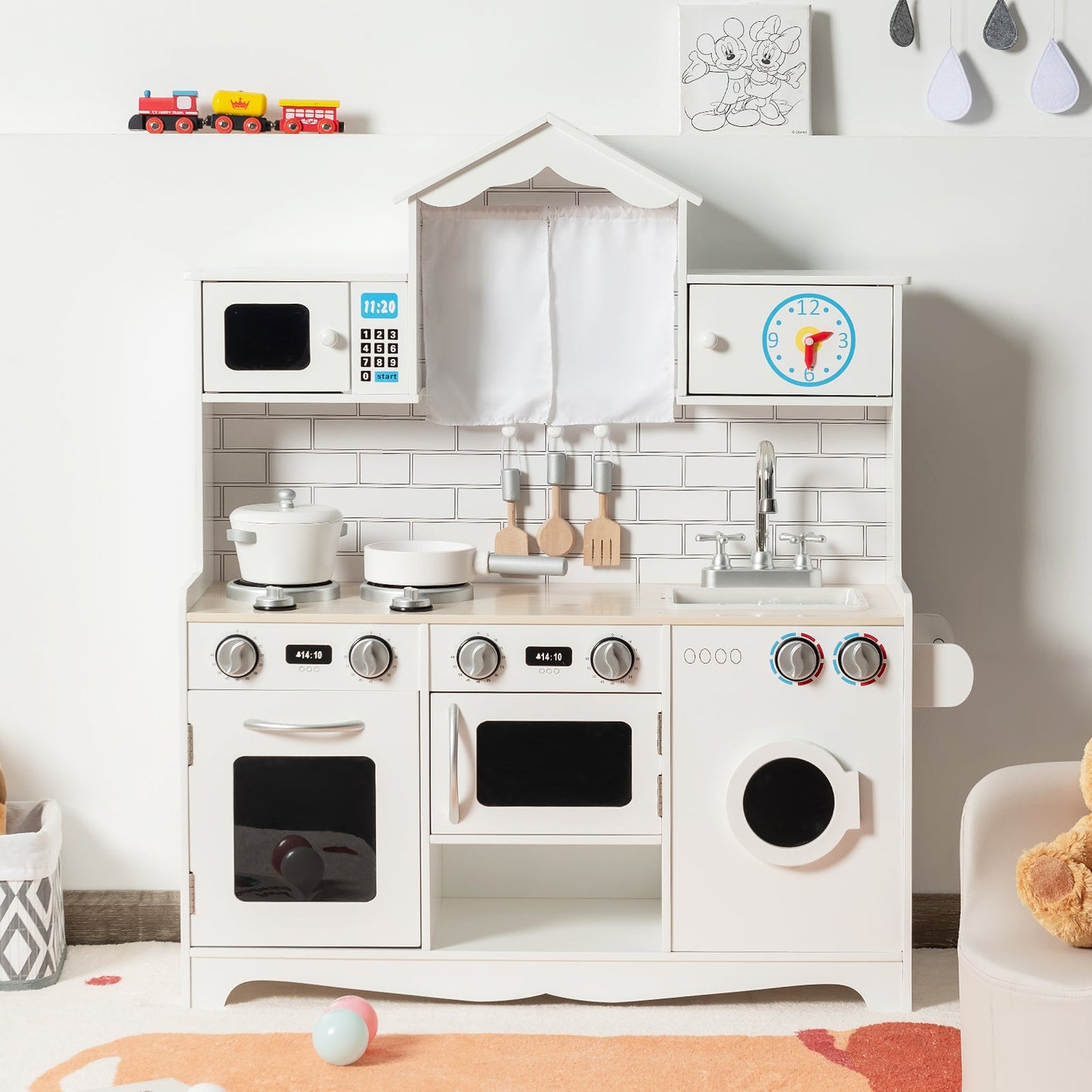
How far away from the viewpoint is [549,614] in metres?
2.59

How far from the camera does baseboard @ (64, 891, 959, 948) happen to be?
2994 mm

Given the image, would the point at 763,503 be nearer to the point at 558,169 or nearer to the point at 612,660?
the point at 612,660

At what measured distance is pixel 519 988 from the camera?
2.62 meters

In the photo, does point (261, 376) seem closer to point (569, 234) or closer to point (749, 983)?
point (569, 234)

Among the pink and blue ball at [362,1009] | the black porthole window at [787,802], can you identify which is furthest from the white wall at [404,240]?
the pink and blue ball at [362,1009]

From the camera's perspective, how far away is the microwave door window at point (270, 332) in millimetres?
2721

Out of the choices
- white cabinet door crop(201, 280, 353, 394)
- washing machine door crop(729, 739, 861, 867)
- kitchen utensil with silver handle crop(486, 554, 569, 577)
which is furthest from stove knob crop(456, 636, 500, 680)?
white cabinet door crop(201, 280, 353, 394)

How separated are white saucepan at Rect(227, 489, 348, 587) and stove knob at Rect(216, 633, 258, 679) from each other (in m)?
0.19

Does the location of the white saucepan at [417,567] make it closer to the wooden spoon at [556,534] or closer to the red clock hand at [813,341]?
the wooden spoon at [556,534]

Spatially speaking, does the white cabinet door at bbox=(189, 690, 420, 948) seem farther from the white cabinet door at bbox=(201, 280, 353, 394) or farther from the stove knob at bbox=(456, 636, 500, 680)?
the white cabinet door at bbox=(201, 280, 353, 394)

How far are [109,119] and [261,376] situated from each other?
0.82 metres

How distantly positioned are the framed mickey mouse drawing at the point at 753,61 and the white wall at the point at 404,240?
6 centimetres

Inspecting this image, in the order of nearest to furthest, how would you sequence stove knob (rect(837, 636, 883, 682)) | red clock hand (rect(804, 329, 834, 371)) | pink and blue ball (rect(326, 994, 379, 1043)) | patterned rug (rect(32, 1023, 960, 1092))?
patterned rug (rect(32, 1023, 960, 1092))
pink and blue ball (rect(326, 994, 379, 1043))
stove knob (rect(837, 636, 883, 682))
red clock hand (rect(804, 329, 834, 371))

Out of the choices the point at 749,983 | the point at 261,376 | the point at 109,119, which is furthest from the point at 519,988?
the point at 109,119
